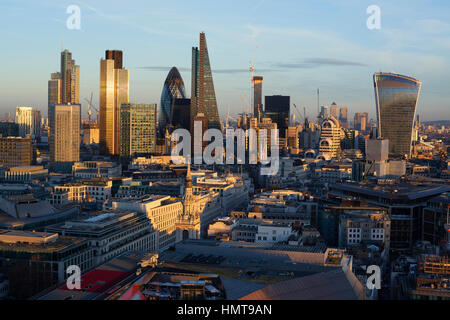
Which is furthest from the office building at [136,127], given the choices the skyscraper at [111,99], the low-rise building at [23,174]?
the low-rise building at [23,174]

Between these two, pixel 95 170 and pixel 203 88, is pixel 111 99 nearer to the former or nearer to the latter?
pixel 203 88

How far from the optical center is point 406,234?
45250 millimetres

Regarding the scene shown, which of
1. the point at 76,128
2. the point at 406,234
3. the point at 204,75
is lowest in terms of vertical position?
the point at 406,234

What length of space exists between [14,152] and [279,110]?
249ft

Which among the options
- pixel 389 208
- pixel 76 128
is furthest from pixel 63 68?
pixel 389 208

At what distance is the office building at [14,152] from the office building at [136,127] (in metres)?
21.2

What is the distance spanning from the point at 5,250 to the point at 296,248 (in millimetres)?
14925

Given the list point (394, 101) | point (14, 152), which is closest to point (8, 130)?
point (14, 152)

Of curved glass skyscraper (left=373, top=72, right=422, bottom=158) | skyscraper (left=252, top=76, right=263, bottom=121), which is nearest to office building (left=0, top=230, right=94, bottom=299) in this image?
curved glass skyscraper (left=373, top=72, right=422, bottom=158)

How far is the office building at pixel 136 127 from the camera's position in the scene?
108 m

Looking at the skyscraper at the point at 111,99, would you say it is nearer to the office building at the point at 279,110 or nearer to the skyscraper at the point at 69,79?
the skyscraper at the point at 69,79

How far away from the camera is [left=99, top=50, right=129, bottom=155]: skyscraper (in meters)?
115
